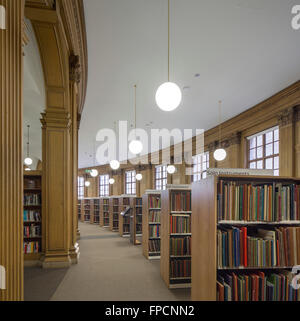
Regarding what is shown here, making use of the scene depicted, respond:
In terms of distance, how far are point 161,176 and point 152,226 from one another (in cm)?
799

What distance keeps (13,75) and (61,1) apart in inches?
87.6

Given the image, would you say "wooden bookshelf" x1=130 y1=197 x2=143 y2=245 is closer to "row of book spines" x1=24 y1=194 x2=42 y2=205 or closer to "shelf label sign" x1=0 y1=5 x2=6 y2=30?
"row of book spines" x1=24 y1=194 x2=42 y2=205

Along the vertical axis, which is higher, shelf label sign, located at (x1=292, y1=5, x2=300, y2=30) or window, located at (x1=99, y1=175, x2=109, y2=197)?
shelf label sign, located at (x1=292, y1=5, x2=300, y2=30)

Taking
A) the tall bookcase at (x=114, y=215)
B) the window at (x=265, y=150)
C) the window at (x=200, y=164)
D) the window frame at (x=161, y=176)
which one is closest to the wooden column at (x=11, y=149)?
the window at (x=265, y=150)

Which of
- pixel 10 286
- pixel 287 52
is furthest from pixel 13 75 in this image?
pixel 287 52

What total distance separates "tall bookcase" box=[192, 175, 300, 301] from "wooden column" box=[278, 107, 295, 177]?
3980 mm

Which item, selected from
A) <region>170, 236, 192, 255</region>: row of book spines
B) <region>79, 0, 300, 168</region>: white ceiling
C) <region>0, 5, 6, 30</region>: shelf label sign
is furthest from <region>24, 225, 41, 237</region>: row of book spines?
<region>0, 5, 6, 30</region>: shelf label sign

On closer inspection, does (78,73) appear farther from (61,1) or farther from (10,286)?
(10,286)

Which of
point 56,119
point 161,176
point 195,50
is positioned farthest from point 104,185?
point 195,50

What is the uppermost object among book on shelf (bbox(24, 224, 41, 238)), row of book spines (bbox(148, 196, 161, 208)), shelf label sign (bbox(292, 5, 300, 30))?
shelf label sign (bbox(292, 5, 300, 30))

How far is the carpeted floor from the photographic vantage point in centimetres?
341

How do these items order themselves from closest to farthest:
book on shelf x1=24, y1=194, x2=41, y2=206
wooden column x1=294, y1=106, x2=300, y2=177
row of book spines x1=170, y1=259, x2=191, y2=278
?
row of book spines x1=170, y1=259, x2=191, y2=278 → book on shelf x1=24, y1=194, x2=41, y2=206 → wooden column x1=294, y1=106, x2=300, y2=177

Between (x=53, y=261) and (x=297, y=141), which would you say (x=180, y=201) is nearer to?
(x=53, y=261)

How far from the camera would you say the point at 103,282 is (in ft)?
13.1
